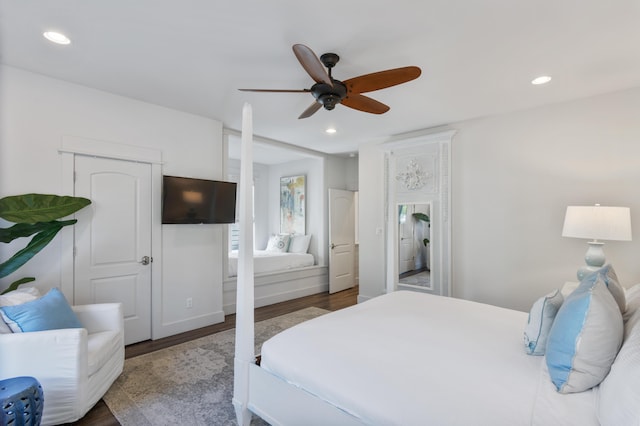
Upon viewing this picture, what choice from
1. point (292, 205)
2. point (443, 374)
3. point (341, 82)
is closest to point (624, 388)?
point (443, 374)

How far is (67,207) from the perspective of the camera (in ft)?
8.80

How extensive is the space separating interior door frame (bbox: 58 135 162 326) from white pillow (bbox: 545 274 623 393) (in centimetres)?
358

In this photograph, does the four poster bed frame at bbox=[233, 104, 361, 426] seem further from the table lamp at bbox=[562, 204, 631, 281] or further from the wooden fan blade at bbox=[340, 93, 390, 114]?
the table lamp at bbox=[562, 204, 631, 281]

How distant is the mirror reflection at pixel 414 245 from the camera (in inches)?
168

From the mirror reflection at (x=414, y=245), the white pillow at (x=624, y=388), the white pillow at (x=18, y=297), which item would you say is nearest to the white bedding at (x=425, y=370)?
the white pillow at (x=624, y=388)

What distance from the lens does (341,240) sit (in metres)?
6.04

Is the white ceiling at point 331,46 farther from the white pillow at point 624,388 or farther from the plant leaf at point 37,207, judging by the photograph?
the white pillow at point 624,388

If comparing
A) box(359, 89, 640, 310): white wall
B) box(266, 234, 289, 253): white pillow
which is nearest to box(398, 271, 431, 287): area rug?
box(359, 89, 640, 310): white wall

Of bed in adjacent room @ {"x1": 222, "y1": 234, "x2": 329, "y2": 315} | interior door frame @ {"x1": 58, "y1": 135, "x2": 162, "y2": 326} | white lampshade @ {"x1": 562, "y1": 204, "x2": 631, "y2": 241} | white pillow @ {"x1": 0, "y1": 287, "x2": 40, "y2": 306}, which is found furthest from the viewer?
bed in adjacent room @ {"x1": 222, "y1": 234, "x2": 329, "y2": 315}

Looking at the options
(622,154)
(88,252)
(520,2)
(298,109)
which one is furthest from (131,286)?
(622,154)

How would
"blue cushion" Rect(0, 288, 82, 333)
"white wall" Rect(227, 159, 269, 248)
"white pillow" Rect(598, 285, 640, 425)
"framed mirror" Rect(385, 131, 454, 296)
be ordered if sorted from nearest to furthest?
"white pillow" Rect(598, 285, 640, 425), "blue cushion" Rect(0, 288, 82, 333), "framed mirror" Rect(385, 131, 454, 296), "white wall" Rect(227, 159, 269, 248)

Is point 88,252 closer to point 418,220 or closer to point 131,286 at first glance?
point 131,286

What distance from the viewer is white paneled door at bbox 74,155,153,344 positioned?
9.86ft

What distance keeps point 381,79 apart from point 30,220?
9.50ft
